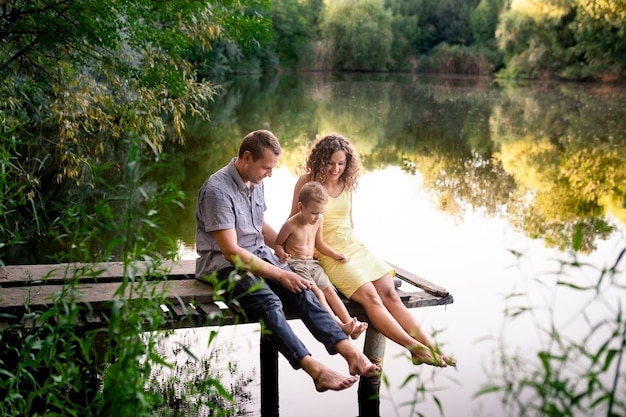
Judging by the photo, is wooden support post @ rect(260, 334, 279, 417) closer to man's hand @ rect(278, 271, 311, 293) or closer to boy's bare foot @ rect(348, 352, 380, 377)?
man's hand @ rect(278, 271, 311, 293)

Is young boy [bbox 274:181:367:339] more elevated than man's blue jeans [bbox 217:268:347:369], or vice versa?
young boy [bbox 274:181:367:339]

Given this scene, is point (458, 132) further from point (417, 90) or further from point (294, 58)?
point (294, 58)

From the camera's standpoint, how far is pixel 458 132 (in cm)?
2108

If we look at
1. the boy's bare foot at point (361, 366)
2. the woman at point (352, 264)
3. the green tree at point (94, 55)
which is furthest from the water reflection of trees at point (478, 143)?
the green tree at point (94, 55)

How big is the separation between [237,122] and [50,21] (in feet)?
50.0

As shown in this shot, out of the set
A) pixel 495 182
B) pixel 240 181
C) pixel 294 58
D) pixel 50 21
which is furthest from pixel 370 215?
pixel 294 58

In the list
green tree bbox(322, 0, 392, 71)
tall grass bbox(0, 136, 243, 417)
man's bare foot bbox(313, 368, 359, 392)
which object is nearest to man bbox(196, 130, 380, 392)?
man's bare foot bbox(313, 368, 359, 392)

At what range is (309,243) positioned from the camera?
200 inches

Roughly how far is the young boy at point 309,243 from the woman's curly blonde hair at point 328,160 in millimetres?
299

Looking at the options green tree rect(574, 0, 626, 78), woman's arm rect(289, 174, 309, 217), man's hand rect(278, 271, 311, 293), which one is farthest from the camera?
green tree rect(574, 0, 626, 78)

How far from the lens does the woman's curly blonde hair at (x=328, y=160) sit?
5320 mm

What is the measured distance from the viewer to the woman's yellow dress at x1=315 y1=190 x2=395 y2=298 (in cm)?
492

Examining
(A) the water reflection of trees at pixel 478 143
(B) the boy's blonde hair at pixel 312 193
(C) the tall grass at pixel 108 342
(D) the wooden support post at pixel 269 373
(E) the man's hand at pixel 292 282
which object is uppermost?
(A) the water reflection of trees at pixel 478 143

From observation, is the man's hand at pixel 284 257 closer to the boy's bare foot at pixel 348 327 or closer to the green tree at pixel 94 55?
the boy's bare foot at pixel 348 327
